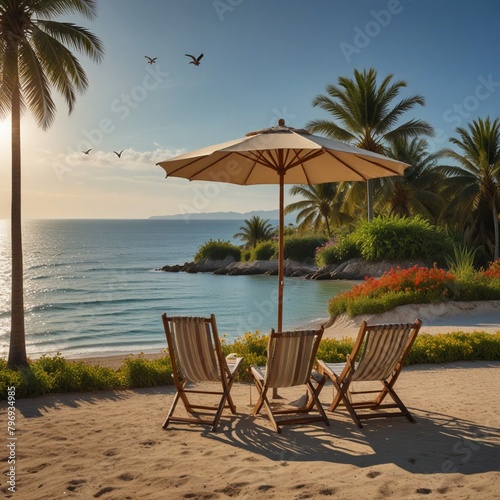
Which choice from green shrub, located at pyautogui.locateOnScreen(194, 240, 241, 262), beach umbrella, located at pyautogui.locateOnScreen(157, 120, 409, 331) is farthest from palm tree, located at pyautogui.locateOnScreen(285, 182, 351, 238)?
beach umbrella, located at pyautogui.locateOnScreen(157, 120, 409, 331)

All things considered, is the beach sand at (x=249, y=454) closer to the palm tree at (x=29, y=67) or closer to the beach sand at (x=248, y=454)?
the beach sand at (x=248, y=454)

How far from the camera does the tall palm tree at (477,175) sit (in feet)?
87.6

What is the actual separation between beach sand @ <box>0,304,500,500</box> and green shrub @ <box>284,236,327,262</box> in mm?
30879

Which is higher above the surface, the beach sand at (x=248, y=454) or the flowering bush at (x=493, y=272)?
the flowering bush at (x=493, y=272)

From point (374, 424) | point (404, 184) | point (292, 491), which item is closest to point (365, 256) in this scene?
point (404, 184)


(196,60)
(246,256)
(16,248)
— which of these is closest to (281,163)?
(196,60)

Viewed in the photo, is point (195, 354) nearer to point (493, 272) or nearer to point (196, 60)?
point (196, 60)

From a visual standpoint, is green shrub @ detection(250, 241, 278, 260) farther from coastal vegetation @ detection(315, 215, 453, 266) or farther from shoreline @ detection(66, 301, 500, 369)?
shoreline @ detection(66, 301, 500, 369)

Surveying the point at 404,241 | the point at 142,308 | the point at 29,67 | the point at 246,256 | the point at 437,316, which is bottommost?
the point at 142,308

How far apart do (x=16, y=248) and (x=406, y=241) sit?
780 inches

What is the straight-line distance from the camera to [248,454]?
418cm

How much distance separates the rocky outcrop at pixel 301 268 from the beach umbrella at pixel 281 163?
15.7m

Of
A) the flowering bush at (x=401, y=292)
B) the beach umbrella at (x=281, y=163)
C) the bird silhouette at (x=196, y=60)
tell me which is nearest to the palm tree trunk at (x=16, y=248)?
the bird silhouette at (x=196, y=60)

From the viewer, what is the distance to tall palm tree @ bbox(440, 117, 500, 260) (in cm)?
2670
